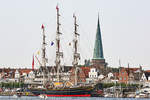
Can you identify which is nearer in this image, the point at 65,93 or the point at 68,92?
the point at 68,92

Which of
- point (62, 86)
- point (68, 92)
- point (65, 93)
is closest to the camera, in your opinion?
point (68, 92)

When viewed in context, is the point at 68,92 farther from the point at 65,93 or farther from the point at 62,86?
the point at 62,86

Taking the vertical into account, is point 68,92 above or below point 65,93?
above

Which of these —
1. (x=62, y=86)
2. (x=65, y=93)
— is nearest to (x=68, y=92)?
(x=65, y=93)

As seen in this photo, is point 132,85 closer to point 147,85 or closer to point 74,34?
point 147,85

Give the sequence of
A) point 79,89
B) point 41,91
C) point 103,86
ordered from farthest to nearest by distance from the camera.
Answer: point 103,86 < point 41,91 < point 79,89

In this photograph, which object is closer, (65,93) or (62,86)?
(65,93)

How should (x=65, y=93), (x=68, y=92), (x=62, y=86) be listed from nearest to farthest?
(x=68, y=92)
(x=65, y=93)
(x=62, y=86)

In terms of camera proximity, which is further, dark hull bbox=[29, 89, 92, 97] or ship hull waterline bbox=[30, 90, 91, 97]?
ship hull waterline bbox=[30, 90, 91, 97]

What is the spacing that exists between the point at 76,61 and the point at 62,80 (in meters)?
11.2

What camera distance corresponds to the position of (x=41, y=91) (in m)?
168

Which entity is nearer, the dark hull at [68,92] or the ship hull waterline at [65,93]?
the dark hull at [68,92]

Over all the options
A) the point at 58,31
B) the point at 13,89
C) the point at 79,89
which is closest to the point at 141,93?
the point at 79,89

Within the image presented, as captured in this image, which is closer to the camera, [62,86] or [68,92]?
[68,92]
